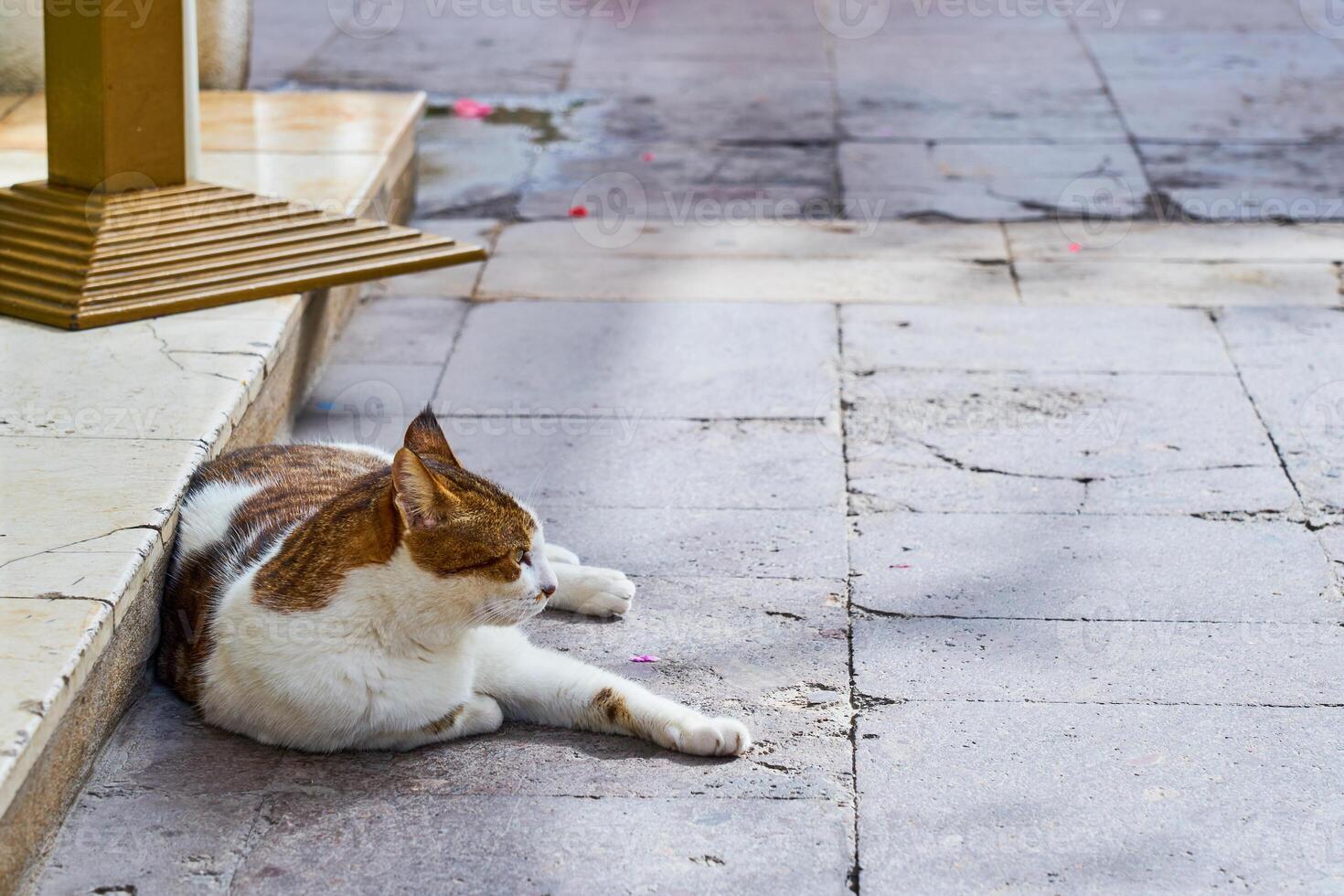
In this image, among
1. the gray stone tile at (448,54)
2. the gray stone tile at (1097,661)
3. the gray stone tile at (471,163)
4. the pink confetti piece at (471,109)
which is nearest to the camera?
the gray stone tile at (1097,661)

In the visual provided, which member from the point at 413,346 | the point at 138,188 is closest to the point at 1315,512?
the point at 413,346

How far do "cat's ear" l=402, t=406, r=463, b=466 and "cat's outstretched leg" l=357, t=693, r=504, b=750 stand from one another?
492 mm

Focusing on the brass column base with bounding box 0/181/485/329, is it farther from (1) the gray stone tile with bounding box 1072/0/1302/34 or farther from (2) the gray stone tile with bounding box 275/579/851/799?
(1) the gray stone tile with bounding box 1072/0/1302/34

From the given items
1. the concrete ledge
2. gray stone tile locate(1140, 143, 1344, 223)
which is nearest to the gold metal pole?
the concrete ledge

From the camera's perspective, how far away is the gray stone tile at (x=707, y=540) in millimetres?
3805

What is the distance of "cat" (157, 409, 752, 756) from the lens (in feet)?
9.24

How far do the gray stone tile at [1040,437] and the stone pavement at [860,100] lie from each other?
1804 mm

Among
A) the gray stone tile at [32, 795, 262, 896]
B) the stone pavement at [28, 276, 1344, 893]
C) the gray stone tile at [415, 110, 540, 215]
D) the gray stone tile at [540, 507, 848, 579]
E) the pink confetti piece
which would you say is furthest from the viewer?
the pink confetti piece

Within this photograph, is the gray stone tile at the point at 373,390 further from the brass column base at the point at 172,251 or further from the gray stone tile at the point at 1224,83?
the gray stone tile at the point at 1224,83

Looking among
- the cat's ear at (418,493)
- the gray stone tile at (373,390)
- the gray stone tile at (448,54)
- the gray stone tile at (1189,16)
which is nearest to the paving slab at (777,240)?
the gray stone tile at (373,390)

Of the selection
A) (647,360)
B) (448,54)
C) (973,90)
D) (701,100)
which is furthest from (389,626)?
(448,54)

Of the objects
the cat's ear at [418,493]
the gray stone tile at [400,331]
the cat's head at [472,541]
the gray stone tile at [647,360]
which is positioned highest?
the cat's ear at [418,493]

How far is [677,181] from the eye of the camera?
6910 millimetres

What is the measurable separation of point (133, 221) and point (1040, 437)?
278cm
